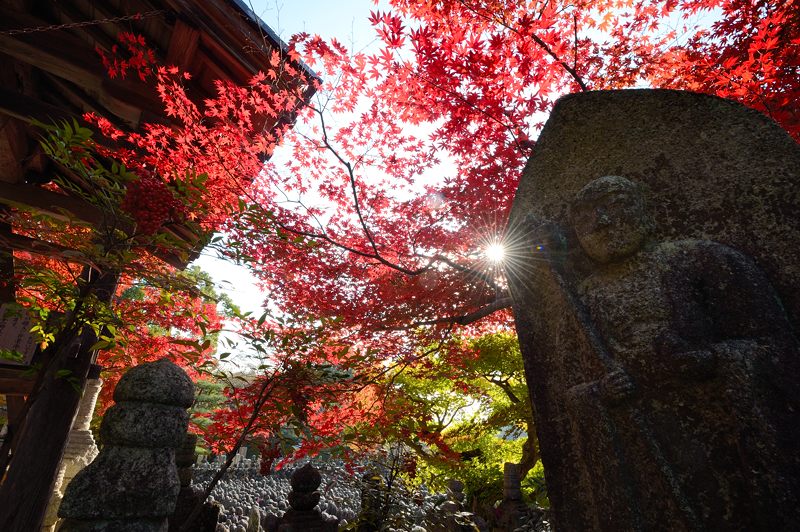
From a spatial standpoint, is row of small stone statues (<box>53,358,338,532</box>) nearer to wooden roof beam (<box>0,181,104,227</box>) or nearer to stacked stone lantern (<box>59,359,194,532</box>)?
stacked stone lantern (<box>59,359,194,532</box>)

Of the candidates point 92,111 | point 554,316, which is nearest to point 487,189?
point 554,316

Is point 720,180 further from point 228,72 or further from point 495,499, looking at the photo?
point 495,499

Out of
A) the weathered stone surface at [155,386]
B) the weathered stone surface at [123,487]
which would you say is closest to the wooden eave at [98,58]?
the weathered stone surface at [155,386]

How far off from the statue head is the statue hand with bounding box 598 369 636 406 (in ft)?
1.83

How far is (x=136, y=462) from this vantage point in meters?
2.02

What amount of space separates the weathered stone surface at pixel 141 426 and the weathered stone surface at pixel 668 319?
6.88 ft

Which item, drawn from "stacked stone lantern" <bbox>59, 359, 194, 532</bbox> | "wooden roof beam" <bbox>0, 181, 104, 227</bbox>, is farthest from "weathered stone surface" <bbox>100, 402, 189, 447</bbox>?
"wooden roof beam" <bbox>0, 181, 104, 227</bbox>

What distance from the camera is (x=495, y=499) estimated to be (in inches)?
468

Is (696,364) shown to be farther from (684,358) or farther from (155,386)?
(155,386)

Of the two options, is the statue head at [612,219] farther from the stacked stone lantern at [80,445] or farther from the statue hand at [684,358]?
the stacked stone lantern at [80,445]

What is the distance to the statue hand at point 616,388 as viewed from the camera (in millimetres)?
1528

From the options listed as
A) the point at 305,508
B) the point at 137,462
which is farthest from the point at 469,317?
the point at 137,462

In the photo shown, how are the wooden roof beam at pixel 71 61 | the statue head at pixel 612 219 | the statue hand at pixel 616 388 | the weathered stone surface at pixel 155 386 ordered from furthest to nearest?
1. the wooden roof beam at pixel 71 61
2. the weathered stone surface at pixel 155 386
3. the statue head at pixel 612 219
4. the statue hand at pixel 616 388

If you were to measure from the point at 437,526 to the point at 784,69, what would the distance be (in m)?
7.95
